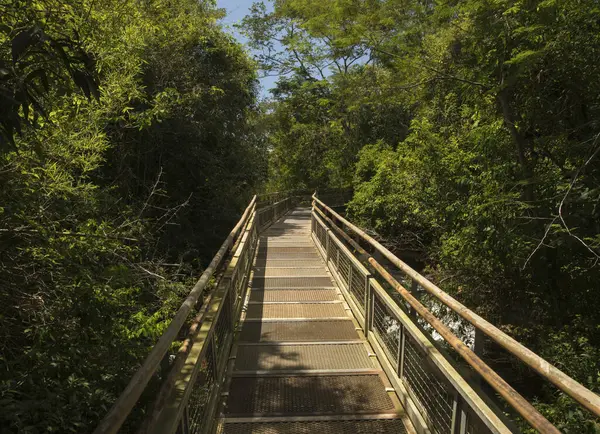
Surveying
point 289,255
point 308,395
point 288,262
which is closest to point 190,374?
point 308,395

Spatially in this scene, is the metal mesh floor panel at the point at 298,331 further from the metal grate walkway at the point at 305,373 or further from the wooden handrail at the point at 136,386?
the wooden handrail at the point at 136,386

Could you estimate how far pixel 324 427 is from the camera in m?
2.89

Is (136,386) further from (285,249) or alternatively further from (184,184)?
(184,184)

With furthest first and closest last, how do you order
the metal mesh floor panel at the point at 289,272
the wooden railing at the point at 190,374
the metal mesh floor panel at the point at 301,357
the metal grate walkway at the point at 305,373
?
the metal mesh floor panel at the point at 289,272
the metal mesh floor panel at the point at 301,357
the metal grate walkway at the point at 305,373
the wooden railing at the point at 190,374

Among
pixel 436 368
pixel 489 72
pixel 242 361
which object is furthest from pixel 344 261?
pixel 436 368

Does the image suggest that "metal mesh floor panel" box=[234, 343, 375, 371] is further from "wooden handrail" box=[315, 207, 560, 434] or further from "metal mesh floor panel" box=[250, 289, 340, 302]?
"metal mesh floor panel" box=[250, 289, 340, 302]

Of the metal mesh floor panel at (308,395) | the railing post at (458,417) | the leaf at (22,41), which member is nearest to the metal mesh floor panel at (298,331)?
the metal mesh floor panel at (308,395)

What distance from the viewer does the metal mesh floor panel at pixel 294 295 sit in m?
6.12

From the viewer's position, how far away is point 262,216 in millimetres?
14398

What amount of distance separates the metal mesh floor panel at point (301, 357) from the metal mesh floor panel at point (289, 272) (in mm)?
3360

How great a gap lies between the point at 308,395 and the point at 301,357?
0.74 meters

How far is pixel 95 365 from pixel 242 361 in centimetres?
130

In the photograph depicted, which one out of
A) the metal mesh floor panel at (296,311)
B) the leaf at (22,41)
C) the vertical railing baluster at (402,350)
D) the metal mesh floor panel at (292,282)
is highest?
the leaf at (22,41)

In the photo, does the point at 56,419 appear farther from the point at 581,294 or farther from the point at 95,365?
the point at 581,294
